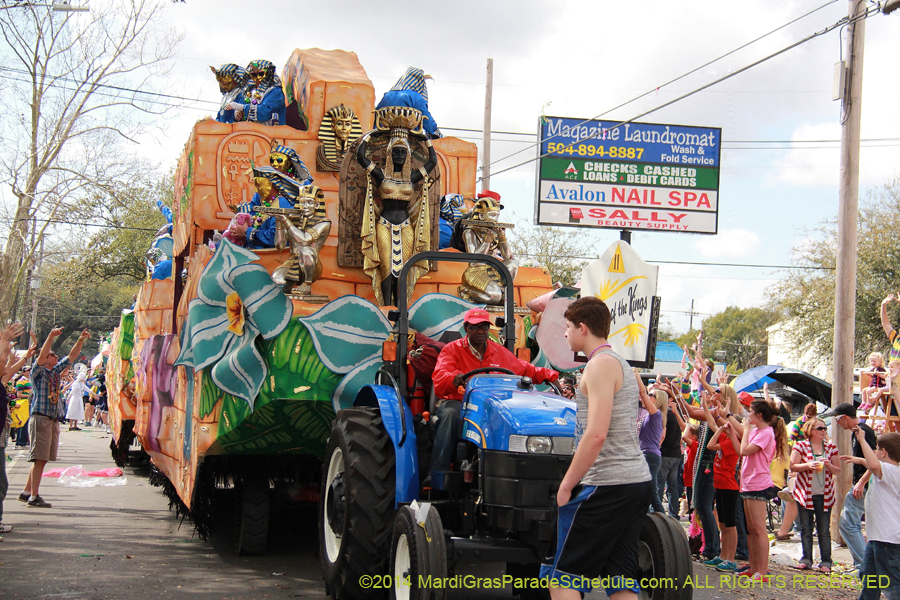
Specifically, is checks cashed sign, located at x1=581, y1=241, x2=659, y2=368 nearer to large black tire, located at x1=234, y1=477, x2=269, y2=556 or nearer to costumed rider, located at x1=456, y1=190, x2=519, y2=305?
costumed rider, located at x1=456, y1=190, x2=519, y2=305

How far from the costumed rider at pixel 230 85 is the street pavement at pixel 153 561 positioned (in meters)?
4.54

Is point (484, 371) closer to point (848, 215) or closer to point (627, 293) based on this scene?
point (627, 293)

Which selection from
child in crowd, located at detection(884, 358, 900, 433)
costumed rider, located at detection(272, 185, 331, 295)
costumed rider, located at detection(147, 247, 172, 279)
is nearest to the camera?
costumed rider, located at detection(272, 185, 331, 295)

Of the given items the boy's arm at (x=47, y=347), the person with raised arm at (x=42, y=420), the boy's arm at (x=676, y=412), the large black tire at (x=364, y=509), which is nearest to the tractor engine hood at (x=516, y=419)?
the large black tire at (x=364, y=509)

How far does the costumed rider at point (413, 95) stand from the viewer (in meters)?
7.51

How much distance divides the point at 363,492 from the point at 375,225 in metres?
2.74

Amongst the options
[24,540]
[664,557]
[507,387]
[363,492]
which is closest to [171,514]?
[24,540]

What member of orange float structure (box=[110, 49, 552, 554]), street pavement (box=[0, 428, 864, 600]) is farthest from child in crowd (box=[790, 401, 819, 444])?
orange float structure (box=[110, 49, 552, 554])

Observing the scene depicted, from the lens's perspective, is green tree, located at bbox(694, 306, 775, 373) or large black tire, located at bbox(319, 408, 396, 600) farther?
green tree, located at bbox(694, 306, 775, 373)

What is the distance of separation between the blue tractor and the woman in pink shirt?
2.83 m

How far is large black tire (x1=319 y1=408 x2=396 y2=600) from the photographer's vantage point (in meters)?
5.46

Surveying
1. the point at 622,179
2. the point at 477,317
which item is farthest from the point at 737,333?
the point at 477,317

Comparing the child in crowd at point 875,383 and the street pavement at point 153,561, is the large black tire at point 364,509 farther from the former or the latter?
the child in crowd at point 875,383

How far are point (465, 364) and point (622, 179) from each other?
14.3 metres
